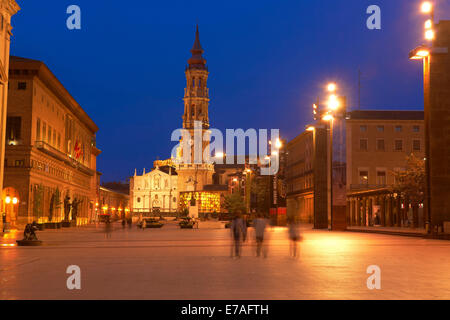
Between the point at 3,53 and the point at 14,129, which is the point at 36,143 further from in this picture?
the point at 3,53

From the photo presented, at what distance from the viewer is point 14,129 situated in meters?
57.6

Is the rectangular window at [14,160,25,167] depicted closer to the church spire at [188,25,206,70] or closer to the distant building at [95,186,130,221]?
the distant building at [95,186,130,221]

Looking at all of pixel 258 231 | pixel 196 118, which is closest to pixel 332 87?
pixel 258 231

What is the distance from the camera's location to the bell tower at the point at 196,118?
19150cm

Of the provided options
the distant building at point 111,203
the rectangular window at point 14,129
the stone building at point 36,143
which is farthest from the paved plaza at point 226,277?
the distant building at point 111,203

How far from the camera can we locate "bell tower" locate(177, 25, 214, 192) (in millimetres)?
191500

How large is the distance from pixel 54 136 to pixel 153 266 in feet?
185

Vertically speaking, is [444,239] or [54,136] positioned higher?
[54,136]

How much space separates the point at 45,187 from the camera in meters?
63.8

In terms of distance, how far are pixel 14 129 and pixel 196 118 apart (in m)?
137

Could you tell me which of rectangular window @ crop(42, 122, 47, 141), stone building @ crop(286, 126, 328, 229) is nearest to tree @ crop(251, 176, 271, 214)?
stone building @ crop(286, 126, 328, 229)

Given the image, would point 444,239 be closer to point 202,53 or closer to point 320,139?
point 320,139
